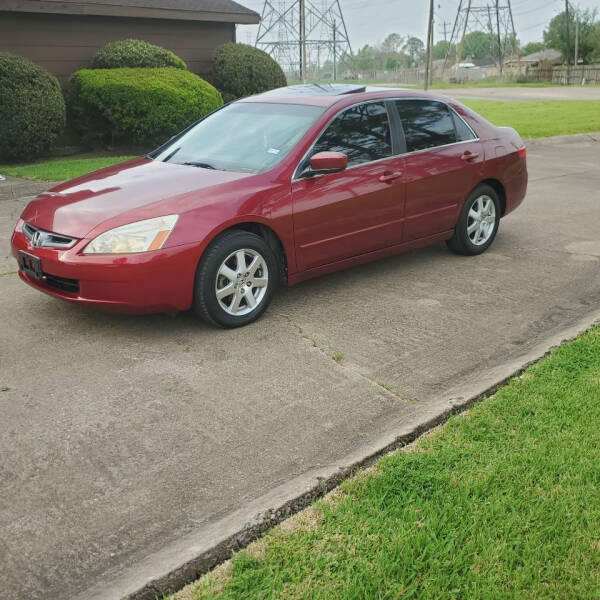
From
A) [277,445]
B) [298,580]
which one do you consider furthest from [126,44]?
[298,580]

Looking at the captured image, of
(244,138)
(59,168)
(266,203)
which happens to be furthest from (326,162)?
(59,168)

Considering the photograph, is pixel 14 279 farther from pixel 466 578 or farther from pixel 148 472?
pixel 466 578

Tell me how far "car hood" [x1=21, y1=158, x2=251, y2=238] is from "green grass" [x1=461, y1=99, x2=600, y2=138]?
552 inches

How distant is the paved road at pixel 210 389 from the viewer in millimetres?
3146

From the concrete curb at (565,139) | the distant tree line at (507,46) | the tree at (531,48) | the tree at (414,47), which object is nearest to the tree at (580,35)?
the distant tree line at (507,46)

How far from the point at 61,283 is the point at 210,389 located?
1421mm

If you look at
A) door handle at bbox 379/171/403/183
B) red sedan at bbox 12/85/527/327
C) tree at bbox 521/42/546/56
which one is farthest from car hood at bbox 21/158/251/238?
tree at bbox 521/42/546/56

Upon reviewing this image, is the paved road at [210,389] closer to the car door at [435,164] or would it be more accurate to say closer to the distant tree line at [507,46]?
the car door at [435,164]

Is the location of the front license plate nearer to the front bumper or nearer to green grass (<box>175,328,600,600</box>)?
the front bumper

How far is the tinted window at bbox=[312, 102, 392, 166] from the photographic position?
5.93 meters

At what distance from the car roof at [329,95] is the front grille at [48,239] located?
7.62 ft

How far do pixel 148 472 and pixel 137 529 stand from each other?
0.44 meters

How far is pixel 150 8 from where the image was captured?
1648cm

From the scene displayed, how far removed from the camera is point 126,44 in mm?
15680
